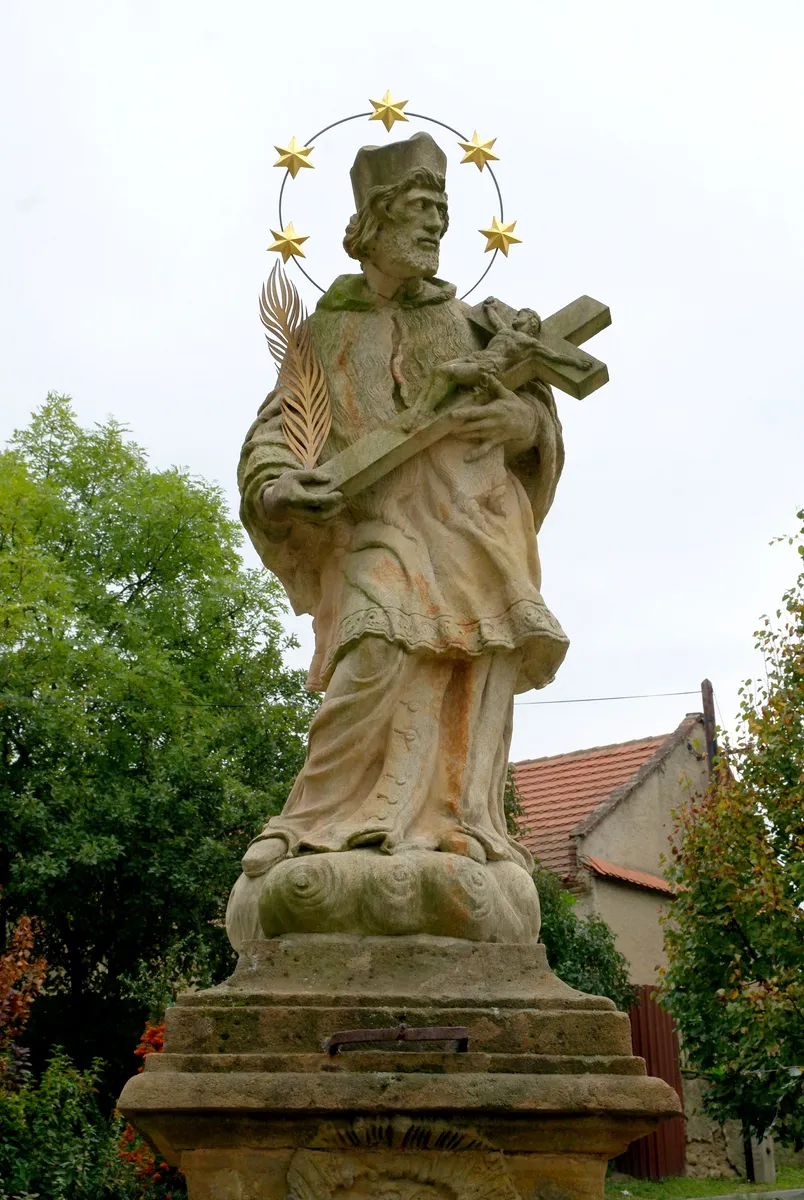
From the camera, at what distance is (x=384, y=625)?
488 centimetres

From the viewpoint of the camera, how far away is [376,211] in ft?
17.8

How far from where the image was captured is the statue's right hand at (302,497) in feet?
16.6

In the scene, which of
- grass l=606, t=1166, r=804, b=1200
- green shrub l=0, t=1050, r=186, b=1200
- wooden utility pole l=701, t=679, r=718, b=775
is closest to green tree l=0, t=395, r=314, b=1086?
green shrub l=0, t=1050, r=186, b=1200

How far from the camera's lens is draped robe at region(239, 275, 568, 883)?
4867 millimetres

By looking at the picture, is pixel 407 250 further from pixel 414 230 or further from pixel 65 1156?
pixel 65 1156

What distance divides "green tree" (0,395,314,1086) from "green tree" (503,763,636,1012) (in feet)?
9.35

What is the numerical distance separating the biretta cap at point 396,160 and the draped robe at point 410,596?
37 centimetres

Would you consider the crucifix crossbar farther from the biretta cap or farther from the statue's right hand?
the biretta cap

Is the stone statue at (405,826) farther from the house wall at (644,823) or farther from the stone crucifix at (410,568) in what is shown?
the house wall at (644,823)

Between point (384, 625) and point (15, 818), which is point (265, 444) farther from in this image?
point (15, 818)

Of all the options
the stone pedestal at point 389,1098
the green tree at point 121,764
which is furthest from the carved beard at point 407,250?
the green tree at point 121,764

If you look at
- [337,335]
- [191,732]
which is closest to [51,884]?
[191,732]

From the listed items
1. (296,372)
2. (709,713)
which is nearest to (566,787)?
(709,713)

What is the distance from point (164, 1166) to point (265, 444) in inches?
319
